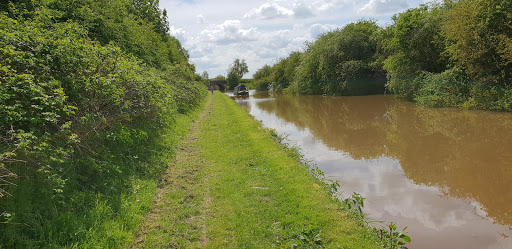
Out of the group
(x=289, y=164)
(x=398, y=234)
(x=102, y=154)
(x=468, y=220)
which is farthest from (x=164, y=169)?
(x=468, y=220)

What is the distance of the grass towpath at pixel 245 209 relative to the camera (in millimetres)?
4316

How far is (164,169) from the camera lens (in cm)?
744

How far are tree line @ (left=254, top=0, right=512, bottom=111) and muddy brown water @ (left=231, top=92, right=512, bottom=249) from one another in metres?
3.61

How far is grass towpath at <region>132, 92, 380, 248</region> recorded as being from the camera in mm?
4316

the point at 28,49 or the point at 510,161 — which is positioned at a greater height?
the point at 28,49

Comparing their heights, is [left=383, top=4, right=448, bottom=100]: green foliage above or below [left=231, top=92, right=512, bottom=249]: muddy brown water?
above

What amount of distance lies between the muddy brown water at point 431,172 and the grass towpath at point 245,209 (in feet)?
3.21

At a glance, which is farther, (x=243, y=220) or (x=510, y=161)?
(x=510, y=161)

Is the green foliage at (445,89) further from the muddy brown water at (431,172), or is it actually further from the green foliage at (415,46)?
the muddy brown water at (431,172)

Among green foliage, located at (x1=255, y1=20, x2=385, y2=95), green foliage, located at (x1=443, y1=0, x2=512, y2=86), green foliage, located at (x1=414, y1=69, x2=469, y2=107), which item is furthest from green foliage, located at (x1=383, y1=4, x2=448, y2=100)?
green foliage, located at (x1=255, y1=20, x2=385, y2=95)

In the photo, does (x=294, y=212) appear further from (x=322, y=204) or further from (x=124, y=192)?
(x=124, y=192)

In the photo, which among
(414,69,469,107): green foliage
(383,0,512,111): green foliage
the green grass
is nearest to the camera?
the green grass

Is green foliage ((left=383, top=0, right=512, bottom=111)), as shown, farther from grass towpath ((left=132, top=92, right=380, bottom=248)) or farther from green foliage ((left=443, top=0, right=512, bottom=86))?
grass towpath ((left=132, top=92, right=380, bottom=248))

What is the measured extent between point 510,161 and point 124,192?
389 inches
